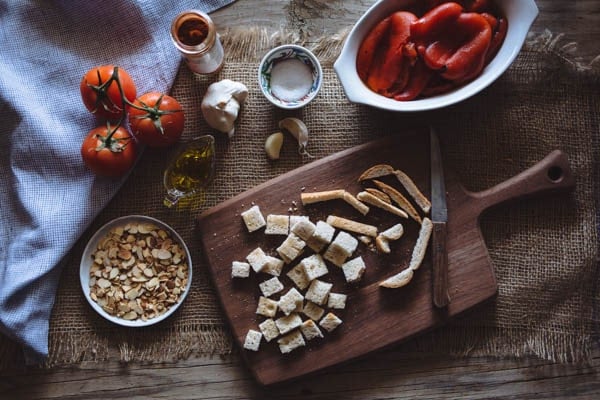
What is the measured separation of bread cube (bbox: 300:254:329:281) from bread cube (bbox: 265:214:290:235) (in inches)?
4.3

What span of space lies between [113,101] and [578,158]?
1.49 metres

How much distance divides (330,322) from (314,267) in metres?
0.17

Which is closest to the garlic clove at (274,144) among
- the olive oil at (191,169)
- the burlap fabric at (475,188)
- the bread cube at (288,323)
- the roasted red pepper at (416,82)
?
the burlap fabric at (475,188)

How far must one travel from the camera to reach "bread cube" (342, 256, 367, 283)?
70.7 inches

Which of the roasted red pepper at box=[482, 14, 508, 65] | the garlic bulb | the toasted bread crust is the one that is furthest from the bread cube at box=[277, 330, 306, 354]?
the roasted red pepper at box=[482, 14, 508, 65]

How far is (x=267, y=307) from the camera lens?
1807 mm

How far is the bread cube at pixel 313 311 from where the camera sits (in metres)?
1.81

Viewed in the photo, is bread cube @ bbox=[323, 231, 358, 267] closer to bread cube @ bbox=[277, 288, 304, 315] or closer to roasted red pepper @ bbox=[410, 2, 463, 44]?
bread cube @ bbox=[277, 288, 304, 315]

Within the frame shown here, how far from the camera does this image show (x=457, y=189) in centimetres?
185

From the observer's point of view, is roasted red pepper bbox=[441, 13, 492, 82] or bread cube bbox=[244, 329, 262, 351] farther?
bread cube bbox=[244, 329, 262, 351]

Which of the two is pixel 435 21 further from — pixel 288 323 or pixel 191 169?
pixel 288 323

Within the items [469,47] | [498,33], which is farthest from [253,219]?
[498,33]

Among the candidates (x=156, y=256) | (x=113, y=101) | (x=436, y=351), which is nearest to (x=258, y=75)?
(x=113, y=101)

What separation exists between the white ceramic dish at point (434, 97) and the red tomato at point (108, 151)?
2.19ft
